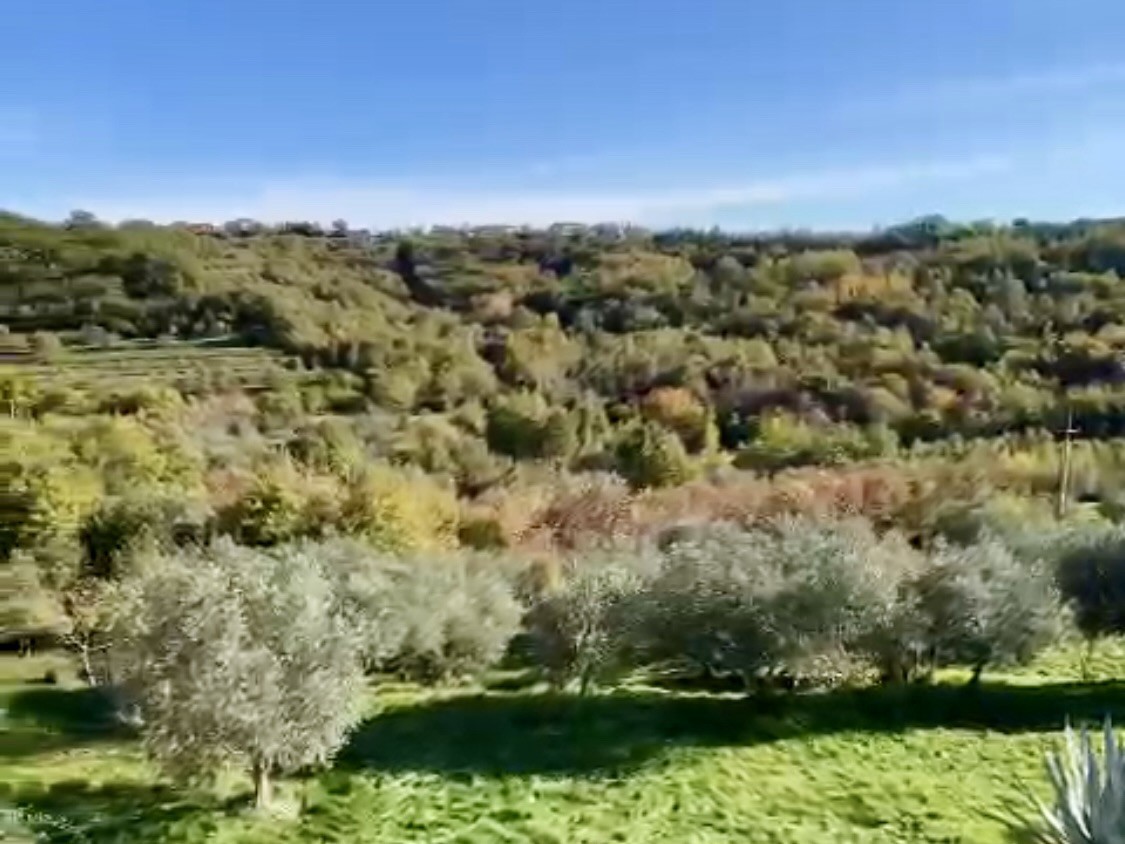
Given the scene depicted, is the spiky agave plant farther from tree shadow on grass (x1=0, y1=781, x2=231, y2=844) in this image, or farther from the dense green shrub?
the dense green shrub

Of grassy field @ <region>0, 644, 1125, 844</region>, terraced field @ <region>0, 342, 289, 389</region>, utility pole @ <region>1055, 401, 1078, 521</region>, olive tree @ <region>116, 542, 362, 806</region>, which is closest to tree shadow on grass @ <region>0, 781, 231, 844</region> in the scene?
grassy field @ <region>0, 644, 1125, 844</region>

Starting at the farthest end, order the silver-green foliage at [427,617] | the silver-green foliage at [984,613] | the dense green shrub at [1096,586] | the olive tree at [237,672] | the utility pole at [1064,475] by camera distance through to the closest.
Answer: the utility pole at [1064,475]
the dense green shrub at [1096,586]
the silver-green foliage at [427,617]
the silver-green foliage at [984,613]
the olive tree at [237,672]

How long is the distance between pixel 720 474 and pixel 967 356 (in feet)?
100

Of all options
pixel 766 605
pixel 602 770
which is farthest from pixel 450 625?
pixel 766 605

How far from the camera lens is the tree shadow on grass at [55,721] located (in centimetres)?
2083

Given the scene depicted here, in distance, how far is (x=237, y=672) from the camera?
16.6 metres

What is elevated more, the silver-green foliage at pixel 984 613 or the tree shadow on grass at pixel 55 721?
the silver-green foliage at pixel 984 613

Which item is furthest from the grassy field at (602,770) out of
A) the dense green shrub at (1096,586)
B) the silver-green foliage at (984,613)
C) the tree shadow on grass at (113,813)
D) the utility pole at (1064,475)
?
the utility pole at (1064,475)

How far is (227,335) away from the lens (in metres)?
75.4

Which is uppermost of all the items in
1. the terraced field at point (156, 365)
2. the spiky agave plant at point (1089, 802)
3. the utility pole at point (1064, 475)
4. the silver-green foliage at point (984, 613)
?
the spiky agave plant at point (1089, 802)

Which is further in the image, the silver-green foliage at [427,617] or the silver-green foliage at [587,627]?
the silver-green foliage at [427,617]

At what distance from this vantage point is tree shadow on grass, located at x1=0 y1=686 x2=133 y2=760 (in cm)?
2083

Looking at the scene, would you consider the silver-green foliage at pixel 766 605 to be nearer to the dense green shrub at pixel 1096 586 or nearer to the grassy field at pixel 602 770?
the grassy field at pixel 602 770

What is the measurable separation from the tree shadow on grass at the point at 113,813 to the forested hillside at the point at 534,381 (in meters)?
9.58
